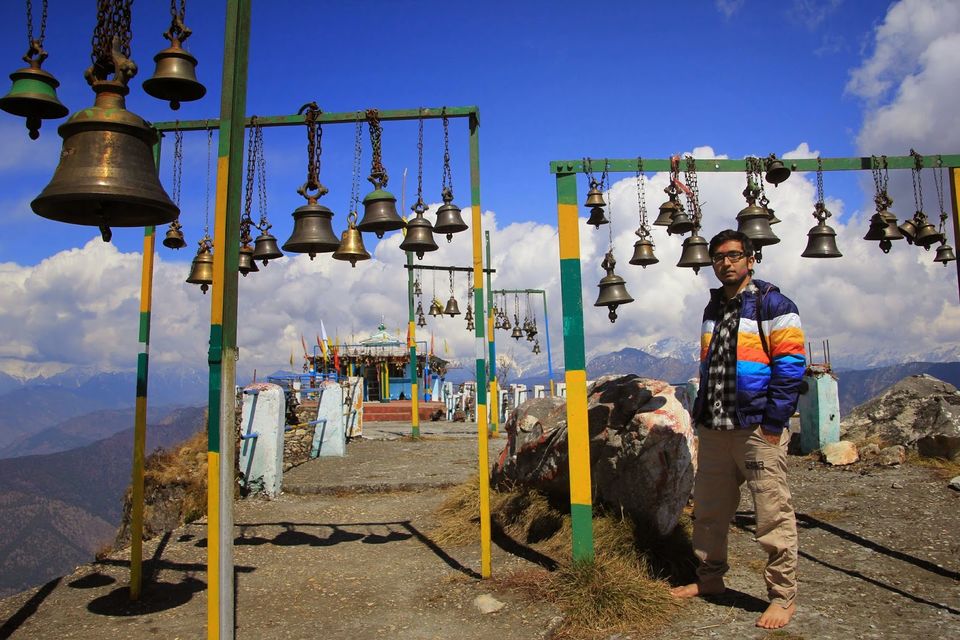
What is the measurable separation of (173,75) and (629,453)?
14.6 ft

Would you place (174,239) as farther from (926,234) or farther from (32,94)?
(926,234)

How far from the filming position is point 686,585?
4953mm

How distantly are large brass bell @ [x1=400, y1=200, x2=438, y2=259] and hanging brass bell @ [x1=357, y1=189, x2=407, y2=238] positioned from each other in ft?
1.04

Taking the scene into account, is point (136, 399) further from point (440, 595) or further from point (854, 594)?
point (854, 594)

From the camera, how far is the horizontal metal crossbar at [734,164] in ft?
18.4

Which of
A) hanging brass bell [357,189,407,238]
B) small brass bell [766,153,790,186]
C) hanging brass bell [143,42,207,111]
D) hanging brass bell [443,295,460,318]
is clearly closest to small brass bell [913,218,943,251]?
small brass bell [766,153,790,186]

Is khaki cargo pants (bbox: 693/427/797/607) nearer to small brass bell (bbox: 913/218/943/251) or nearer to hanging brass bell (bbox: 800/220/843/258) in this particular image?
hanging brass bell (bbox: 800/220/843/258)

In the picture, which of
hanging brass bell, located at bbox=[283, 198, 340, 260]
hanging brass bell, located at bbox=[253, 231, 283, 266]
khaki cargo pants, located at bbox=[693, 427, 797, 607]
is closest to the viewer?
khaki cargo pants, located at bbox=[693, 427, 797, 607]

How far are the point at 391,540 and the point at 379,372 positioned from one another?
29921 millimetres

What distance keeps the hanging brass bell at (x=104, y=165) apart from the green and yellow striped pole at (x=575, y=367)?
111 inches

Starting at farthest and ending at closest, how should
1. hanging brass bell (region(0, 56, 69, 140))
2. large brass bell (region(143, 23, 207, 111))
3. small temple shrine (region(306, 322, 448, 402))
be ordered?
small temple shrine (region(306, 322, 448, 402)), large brass bell (region(143, 23, 207, 111)), hanging brass bell (region(0, 56, 69, 140))

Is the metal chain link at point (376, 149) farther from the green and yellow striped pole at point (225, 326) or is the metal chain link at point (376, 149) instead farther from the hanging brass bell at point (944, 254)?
the hanging brass bell at point (944, 254)

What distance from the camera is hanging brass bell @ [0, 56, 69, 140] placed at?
13.3 ft

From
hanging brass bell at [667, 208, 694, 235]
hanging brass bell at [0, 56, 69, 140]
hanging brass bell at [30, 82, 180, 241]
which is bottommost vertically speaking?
hanging brass bell at [30, 82, 180, 241]
